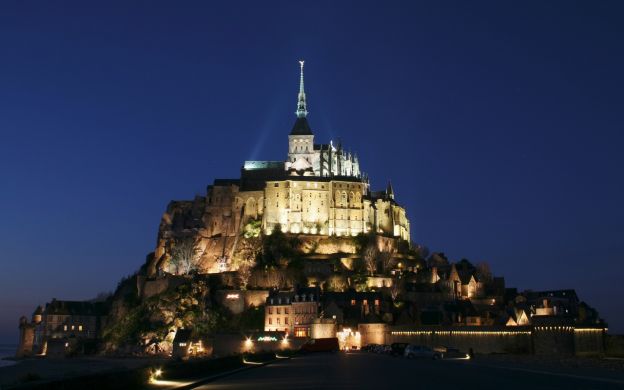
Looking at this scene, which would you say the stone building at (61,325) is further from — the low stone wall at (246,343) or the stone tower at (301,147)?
the stone tower at (301,147)

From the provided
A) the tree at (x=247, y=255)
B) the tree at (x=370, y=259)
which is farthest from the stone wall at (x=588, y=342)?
the tree at (x=247, y=255)

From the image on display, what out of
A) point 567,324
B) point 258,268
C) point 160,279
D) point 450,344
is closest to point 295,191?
point 258,268

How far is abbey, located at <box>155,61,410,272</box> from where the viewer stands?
385 feet

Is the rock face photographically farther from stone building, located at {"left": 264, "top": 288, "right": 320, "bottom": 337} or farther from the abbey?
stone building, located at {"left": 264, "top": 288, "right": 320, "bottom": 337}

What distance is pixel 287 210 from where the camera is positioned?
118m

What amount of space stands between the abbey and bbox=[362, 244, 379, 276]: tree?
830cm

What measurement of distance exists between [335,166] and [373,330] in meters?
56.1

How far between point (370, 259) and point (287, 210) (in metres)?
20.4

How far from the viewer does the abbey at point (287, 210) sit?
11744 centimetres

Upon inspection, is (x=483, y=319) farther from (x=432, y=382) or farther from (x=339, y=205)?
(x=432, y=382)

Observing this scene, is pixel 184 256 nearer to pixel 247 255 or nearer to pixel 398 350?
pixel 247 255

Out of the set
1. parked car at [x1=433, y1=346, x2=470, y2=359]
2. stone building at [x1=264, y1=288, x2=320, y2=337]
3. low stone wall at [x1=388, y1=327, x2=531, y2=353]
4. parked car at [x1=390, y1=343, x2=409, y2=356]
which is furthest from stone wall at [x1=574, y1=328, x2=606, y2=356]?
stone building at [x1=264, y1=288, x2=320, y2=337]

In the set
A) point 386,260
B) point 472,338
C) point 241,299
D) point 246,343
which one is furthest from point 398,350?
point 386,260

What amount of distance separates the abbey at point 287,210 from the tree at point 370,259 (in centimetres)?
830
